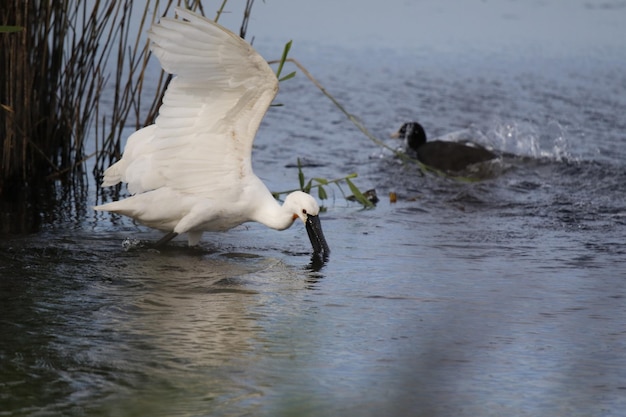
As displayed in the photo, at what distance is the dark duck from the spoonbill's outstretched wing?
14.0ft

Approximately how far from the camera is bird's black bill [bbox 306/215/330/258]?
567 centimetres

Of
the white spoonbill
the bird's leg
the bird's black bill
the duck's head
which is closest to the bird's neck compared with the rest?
the white spoonbill

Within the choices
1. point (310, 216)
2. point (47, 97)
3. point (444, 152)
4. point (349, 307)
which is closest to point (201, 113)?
point (310, 216)

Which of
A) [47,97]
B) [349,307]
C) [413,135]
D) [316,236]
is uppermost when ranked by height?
[47,97]

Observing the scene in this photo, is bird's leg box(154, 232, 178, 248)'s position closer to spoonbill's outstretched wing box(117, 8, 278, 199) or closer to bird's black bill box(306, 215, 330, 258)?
spoonbill's outstretched wing box(117, 8, 278, 199)

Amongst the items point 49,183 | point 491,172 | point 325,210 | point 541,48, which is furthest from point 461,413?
point 541,48

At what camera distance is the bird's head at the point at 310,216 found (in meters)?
5.68

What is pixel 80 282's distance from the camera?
4832 millimetres

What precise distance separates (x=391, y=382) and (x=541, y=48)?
40.5ft

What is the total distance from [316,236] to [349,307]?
1127 mm

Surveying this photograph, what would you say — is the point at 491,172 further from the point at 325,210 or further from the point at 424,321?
the point at 424,321

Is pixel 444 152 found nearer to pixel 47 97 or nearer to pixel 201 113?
pixel 47 97

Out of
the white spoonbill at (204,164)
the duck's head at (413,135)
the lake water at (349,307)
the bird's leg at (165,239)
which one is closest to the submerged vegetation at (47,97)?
the lake water at (349,307)

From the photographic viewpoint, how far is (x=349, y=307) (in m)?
4.60
